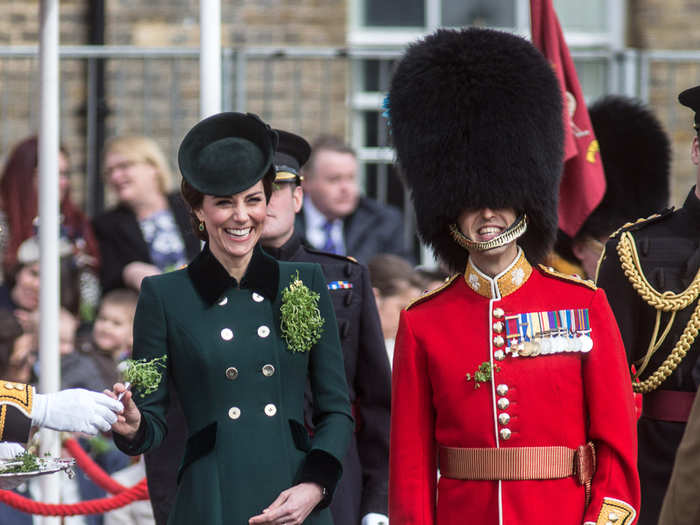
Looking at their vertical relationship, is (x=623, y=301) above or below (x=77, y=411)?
above

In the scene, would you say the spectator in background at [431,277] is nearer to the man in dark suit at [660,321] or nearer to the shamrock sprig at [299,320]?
the man in dark suit at [660,321]

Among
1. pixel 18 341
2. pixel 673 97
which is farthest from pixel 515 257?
pixel 673 97

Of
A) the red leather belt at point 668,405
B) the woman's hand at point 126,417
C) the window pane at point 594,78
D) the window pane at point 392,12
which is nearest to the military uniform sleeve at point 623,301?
the red leather belt at point 668,405

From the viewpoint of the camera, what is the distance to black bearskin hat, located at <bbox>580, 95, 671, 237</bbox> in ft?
18.6

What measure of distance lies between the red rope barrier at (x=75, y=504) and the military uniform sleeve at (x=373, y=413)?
1319 millimetres

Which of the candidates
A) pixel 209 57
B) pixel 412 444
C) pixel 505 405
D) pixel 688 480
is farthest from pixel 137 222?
pixel 688 480

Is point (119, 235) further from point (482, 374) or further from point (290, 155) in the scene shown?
point (482, 374)

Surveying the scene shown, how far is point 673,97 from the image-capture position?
7.86 m

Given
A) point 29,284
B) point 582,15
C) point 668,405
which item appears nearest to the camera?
point 668,405

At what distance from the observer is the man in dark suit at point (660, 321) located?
411 centimetres

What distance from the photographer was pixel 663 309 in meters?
4.14

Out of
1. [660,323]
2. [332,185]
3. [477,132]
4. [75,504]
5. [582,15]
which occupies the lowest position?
[75,504]

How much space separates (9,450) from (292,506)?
0.78m

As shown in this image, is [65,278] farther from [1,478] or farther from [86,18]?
[1,478]
